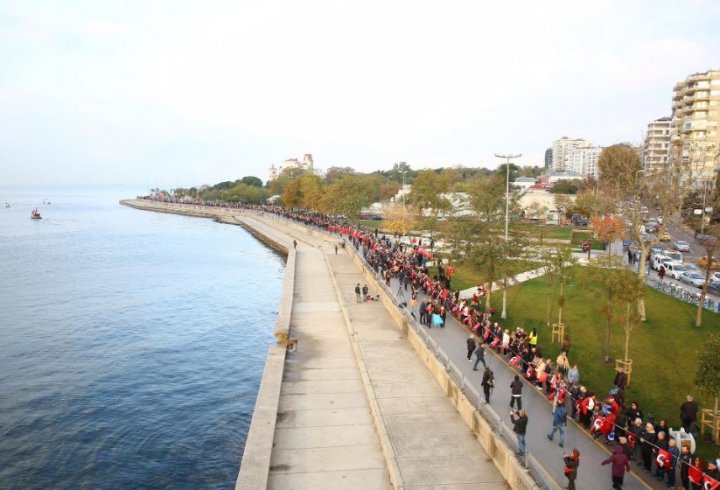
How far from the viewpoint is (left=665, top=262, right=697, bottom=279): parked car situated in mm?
34969

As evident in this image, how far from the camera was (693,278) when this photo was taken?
108ft

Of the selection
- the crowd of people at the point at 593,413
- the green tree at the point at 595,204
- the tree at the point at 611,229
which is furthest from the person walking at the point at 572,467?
the tree at the point at 611,229

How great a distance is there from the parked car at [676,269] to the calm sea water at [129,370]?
24322mm

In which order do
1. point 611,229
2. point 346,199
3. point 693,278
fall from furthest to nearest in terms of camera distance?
point 346,199
point 611,229
point 693,278

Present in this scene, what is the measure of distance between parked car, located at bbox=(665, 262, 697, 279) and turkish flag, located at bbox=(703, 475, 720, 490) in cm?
2746

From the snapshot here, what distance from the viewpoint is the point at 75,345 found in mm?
29375

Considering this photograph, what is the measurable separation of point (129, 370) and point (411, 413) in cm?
1562

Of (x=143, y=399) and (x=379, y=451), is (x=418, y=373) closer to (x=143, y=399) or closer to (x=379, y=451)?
(x=379, y=451)

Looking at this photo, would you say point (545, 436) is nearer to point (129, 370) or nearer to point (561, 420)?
point (561, 420)

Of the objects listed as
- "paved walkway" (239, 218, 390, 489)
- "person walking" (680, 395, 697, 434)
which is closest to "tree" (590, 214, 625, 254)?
"paved walkway" (239, 218, 390, 489)

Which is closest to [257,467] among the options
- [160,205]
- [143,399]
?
[143,399]

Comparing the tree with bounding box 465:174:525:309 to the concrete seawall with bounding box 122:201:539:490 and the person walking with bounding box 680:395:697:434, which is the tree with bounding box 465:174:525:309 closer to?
the concrete seawall with bounding box 122:201:539:490

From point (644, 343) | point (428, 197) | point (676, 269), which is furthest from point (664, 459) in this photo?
point (428, 197)

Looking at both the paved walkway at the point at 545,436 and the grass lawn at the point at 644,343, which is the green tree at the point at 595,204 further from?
the paved walkway at the point at 545,436
